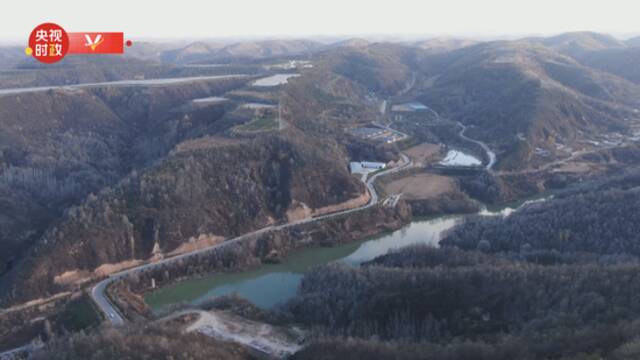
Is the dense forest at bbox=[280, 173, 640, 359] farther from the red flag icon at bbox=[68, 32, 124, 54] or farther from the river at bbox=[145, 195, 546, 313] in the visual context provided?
the red flag icon at bbox=[68, 32, 124, 54]

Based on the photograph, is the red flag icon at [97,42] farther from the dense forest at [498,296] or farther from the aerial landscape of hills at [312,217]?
the dense forest at [498,296]

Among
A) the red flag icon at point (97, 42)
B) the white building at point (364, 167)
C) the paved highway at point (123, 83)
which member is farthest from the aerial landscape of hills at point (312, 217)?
the red flag icon at point (97, 42)

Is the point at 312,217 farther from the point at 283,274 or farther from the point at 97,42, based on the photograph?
the point at 97,42

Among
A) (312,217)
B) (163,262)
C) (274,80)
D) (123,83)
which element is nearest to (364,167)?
(312,217)

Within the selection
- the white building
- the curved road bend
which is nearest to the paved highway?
the white building

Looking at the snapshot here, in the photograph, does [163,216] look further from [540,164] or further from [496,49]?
[496,49]

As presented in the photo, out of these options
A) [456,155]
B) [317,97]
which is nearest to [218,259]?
[456,155]
